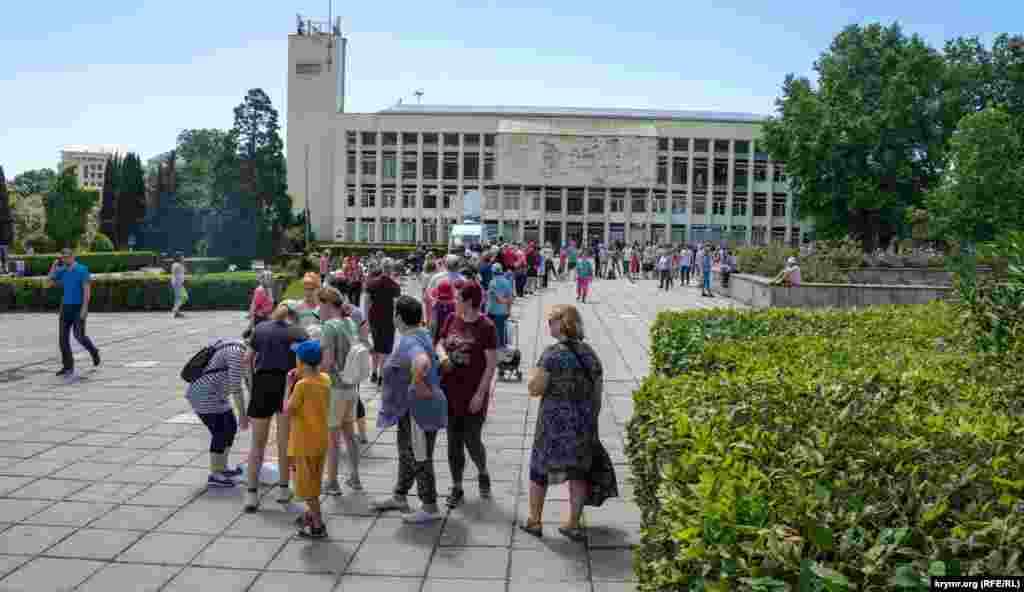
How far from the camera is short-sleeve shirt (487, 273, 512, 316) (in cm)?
1290

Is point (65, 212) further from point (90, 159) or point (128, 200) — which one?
point (90, 159)

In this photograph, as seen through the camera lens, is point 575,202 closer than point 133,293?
No

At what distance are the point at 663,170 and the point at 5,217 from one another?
4915 centimetres

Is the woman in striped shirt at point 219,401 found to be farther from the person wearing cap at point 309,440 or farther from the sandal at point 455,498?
the sandal at point 455,498

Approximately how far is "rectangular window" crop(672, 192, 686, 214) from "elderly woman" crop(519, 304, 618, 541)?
Answer: 2869 inches

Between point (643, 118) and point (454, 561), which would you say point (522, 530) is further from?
point (643, 118)

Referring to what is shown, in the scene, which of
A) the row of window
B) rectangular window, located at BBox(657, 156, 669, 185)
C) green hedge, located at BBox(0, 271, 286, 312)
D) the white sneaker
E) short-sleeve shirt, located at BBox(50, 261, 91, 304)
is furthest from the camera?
rectangular window, located at BBox(657, 156, 669, 185)

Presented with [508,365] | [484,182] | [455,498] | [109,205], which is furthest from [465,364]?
[109,205]

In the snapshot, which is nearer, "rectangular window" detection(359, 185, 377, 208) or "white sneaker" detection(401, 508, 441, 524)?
"white sneaker" detection(401, 508, 441, 524)

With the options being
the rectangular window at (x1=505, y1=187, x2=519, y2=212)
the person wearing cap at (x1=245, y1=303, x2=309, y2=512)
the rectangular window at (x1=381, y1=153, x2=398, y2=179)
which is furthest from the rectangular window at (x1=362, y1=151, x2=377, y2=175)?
the person wearing cap at (x1=245, y1=303, x2=309, y2=512)

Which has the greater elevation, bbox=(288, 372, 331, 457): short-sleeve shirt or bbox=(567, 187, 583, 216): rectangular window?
bbox=(567, 187, 583, 216): rectangular window

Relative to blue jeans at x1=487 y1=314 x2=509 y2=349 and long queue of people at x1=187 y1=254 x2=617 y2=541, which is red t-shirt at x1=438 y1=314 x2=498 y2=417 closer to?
long queue of people at x1=187 y1=254 x2=617 y2=541

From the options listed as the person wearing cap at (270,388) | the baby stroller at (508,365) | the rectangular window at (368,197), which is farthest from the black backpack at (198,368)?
the rectangular window at (368,197)

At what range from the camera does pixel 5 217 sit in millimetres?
54188
